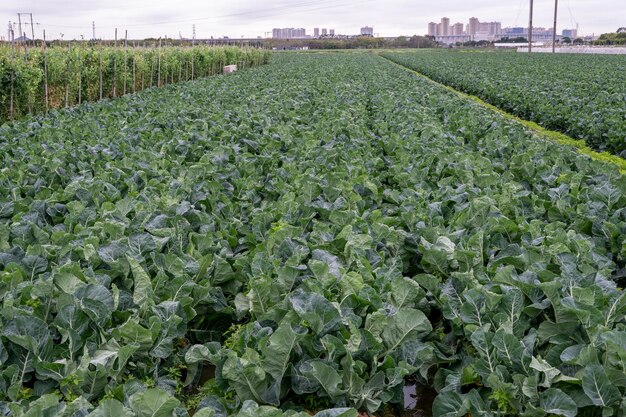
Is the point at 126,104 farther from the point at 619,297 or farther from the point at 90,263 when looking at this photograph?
the point at 619,297

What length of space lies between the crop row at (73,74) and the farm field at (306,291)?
28.7 feet

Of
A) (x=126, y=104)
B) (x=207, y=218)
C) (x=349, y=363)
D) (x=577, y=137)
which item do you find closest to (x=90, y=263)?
(x=207, y=218)

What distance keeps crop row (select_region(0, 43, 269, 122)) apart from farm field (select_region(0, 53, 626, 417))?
875 centimetres

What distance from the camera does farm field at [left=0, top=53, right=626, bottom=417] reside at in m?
3.11

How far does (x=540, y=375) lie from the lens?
3.17 meters

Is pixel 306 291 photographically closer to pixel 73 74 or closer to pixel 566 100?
pixel 566 100

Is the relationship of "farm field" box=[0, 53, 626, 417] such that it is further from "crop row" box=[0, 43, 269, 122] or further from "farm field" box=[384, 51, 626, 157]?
"crop row" box=[0, 43, 269, 122]

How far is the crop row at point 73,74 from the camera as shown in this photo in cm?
1503

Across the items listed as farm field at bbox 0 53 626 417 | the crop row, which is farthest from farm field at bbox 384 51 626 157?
the crop row

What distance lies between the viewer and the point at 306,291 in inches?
148

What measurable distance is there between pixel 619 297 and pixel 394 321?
4.13 feet

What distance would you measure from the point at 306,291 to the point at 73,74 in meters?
16.5

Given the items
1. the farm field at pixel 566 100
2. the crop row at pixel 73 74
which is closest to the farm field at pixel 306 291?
the farm field at pixel 566 100

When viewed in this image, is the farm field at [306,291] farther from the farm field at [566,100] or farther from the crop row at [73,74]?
the crop row at [73,74]
